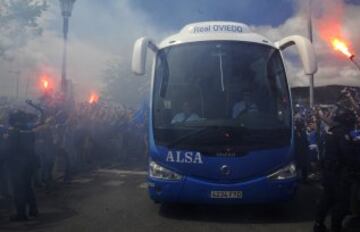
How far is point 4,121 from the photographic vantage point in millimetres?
9398

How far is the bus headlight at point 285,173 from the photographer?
6.85 metres

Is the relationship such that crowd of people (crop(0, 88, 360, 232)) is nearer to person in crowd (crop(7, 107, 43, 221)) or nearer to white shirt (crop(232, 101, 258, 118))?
person in crowd (crop(7, 107, 43, 221))

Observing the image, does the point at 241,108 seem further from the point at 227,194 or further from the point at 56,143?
the point at 56,143

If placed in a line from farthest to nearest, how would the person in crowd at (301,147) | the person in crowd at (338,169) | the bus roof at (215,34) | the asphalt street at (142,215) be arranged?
the person in crowd at (301,147) → the bus roof at (215,34) → the asphalt street at (142,215) → the person in crowd at (338,169)

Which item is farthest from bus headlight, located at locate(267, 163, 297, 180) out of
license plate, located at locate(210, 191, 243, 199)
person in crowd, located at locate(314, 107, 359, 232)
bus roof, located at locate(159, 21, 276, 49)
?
bus roof, located at locate(159, 21, 276, 49)

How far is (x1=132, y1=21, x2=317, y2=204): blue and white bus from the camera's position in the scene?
682 cm

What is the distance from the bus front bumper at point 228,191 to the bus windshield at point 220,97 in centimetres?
51

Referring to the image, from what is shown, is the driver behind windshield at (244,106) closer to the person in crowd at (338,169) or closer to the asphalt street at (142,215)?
the person in crowd at (338,169)

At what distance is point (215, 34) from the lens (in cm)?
783

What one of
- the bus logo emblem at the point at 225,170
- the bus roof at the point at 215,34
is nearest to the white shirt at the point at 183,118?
the bus logo emblem at the point at 225,170

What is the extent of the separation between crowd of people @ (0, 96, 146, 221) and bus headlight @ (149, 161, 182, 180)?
1.82 meters

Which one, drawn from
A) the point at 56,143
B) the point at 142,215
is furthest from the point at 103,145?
the point at 142,215

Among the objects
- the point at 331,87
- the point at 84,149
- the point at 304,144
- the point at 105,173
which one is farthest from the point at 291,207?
the point at 331,87

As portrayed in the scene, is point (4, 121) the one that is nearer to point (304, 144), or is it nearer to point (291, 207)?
point (291, 207)
